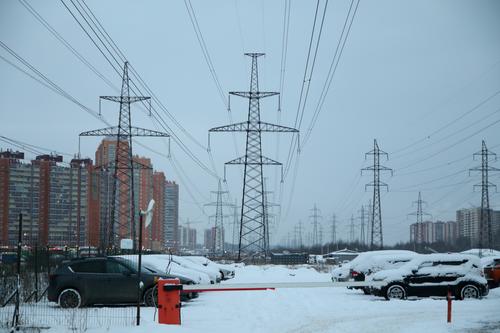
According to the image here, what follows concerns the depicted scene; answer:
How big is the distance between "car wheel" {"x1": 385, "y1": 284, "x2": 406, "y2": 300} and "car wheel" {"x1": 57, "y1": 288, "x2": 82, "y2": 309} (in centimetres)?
1059

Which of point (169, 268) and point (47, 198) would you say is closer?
point (169, 268)

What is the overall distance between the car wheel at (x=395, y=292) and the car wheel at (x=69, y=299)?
10.6 metres

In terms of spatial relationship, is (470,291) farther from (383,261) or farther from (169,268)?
(169,268)

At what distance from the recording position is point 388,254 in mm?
26438

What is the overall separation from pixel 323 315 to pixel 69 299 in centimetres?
748

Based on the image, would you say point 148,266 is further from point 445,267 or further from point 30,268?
point 445,267

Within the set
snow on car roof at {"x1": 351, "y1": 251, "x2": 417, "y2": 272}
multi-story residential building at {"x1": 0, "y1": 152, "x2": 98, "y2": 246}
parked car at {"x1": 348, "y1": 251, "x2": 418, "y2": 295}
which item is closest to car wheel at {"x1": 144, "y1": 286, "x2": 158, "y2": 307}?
parked car at {"x1": 348, "y1": 251, "x2": 418, "y2": 295}

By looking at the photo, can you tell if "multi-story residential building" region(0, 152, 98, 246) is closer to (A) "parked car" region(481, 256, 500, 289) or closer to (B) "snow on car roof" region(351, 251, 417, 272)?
(B) "snow on car roof" region(351, 251, 417, 272)

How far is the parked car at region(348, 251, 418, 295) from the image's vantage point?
25375mm

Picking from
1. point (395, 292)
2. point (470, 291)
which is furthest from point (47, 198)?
point (470, 291)

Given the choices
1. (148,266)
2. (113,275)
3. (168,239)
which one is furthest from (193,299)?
(168,239)

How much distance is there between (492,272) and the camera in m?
28.3

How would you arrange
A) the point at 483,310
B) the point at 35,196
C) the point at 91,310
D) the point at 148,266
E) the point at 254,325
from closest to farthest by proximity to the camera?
the point at 254,325 → the point at 91,310 → the point at 483,310 → the point at 148,266 → the point at 35,196

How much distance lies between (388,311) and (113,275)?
8253 mm
